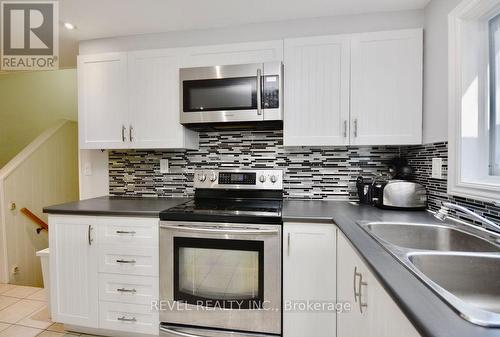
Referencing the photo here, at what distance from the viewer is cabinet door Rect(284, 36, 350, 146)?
184cm

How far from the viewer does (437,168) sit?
1.63 m

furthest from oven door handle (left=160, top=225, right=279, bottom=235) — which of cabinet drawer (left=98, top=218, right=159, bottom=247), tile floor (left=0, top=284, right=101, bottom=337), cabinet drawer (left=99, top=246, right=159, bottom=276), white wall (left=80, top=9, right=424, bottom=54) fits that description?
white wall (left=80, top=9, right=424, bottom=54)

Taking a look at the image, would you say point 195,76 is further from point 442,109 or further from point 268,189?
point 442,109

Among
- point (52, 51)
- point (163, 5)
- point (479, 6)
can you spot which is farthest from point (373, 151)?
point (52, 51)

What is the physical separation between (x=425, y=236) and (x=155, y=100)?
78.3 inches

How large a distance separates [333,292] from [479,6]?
1.67 metres

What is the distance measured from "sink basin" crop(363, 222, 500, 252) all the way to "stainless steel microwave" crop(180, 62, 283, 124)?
3.14 ft

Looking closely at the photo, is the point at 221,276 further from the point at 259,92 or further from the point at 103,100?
the point at 103,100

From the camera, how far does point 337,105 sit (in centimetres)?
185

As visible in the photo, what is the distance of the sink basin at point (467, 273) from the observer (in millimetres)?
943

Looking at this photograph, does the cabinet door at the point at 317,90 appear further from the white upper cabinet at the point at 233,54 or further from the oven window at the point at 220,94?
the oven window at the point at 220,94

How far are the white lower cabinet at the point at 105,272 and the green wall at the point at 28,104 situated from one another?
297 centimetres

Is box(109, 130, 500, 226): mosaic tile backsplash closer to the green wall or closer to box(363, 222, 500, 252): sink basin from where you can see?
box(363, 222, 500, 252): sink basin

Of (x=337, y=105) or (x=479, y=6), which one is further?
(x=337, y=105)
